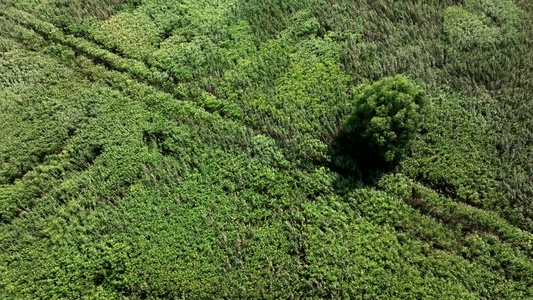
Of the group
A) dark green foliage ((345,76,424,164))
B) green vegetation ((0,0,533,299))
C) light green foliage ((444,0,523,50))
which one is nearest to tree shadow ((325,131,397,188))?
green vegetation ((0,0,533,299))

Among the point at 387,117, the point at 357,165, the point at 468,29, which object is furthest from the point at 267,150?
the point at 468,29

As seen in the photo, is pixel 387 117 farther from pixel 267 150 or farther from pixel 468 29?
pixel 468 29

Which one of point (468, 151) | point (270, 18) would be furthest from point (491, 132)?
point (270, 18)

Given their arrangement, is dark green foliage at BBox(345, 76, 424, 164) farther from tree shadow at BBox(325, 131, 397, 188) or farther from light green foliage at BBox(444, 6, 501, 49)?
light green foliage at BBox(444, 6, 501, 49)

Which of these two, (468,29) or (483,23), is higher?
(483,23)

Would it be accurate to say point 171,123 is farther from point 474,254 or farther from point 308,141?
point 474,254

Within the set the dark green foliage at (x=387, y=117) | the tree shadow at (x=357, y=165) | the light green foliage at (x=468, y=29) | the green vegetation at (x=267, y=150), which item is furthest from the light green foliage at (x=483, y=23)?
the tree shadow at (x=357, y=165)
